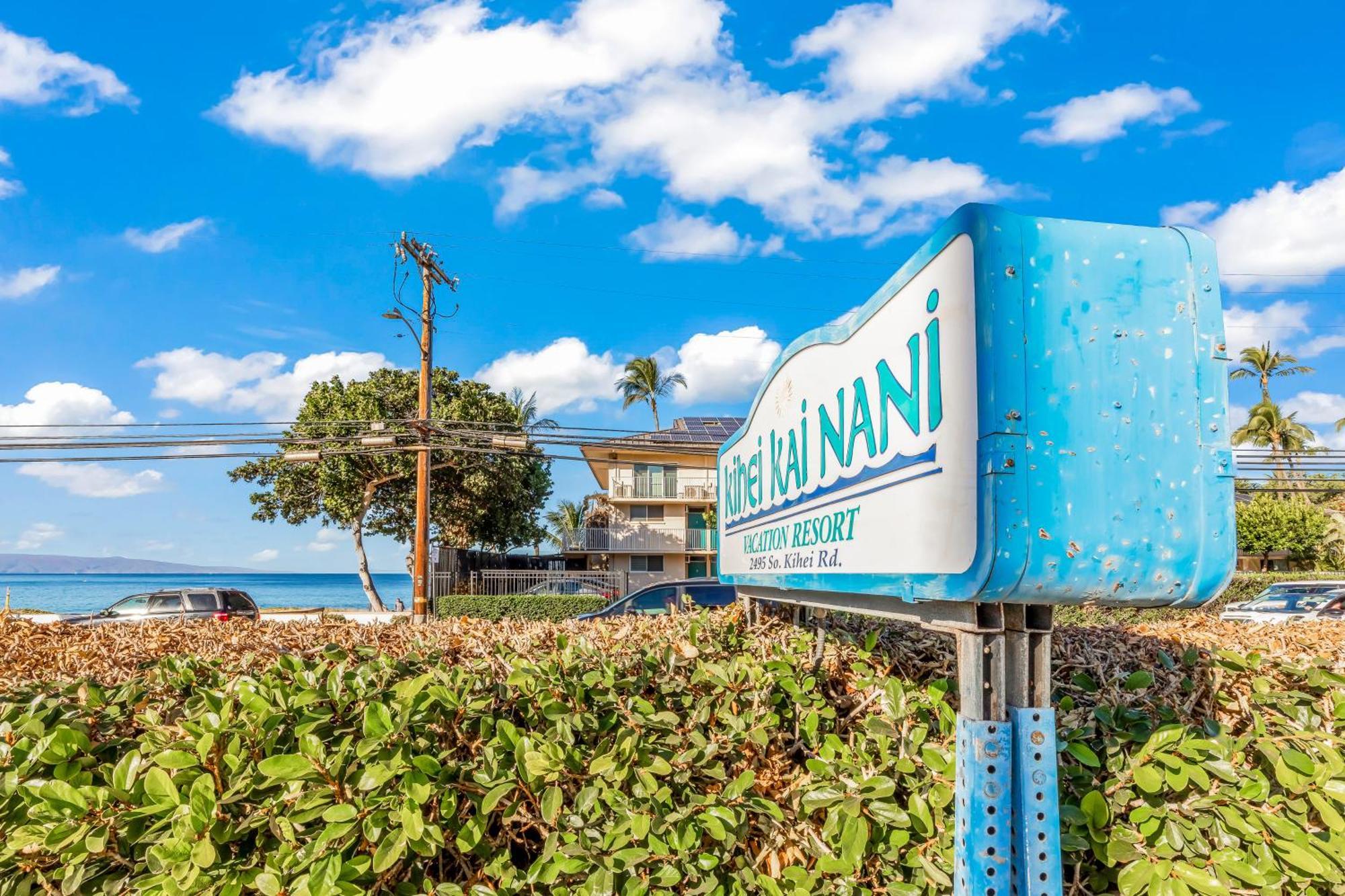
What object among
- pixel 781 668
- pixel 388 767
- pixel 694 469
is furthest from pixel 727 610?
pixel 694 469

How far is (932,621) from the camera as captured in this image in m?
2.38

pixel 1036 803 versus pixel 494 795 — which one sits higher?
pixel 1036 803

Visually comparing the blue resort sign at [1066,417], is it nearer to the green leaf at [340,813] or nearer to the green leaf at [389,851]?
the green leaf at [389,851]

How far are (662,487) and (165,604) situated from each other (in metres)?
23.3

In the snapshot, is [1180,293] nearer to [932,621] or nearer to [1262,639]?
[932,621]

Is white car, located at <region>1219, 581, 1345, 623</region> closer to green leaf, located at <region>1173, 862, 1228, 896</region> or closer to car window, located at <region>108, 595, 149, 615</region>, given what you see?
green leaf, located at <region>1173, 862, 1228, 896</region>

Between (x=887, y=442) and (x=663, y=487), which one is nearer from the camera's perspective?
(x=887, y=442)

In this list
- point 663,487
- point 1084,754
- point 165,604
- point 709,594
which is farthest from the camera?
point 663,487

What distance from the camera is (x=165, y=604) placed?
17.9 metres

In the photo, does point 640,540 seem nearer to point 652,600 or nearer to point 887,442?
point 652,600

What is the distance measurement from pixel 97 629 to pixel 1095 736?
5463 millimetres

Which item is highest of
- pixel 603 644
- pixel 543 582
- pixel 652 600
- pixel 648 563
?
pixel 603 644

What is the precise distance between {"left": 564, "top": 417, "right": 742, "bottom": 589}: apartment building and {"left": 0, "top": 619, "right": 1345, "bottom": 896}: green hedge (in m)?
33.7

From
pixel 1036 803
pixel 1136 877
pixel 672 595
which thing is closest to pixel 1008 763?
pixel 1036 803
